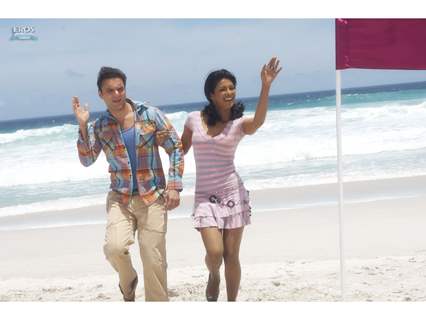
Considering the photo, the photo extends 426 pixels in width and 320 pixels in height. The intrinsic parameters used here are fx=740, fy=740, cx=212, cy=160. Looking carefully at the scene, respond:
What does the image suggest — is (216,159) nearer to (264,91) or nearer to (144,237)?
(264,91)

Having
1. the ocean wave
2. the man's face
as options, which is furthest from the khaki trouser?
the ocean wave

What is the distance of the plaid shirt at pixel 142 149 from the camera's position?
4824 mm

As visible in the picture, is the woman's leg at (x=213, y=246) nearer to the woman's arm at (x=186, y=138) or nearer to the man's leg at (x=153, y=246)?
the man's leg at (x=153, y=246)

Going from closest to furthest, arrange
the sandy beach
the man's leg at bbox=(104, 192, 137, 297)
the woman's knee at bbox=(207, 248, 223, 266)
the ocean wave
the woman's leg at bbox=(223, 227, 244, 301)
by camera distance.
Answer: the man's leg at bbox=(104, 192, 137, 297) < the woman's knee at bbox=(207, 248, 223, 266) < the woman's leg at bbox=(223, 227, 244, 301) < the sandy beach < the ocean wave

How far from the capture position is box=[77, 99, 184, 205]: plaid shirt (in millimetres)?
4824

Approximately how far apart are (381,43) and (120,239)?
7.25ft

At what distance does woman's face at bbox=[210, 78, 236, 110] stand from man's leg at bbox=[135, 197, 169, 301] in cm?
76

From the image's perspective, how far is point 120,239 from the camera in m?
4.75

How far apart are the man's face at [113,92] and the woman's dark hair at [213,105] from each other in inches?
22.8

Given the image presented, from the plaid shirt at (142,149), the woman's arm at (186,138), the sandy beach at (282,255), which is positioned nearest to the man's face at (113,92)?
the plaid shirt at (142,149)

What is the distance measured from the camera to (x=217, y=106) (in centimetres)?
500

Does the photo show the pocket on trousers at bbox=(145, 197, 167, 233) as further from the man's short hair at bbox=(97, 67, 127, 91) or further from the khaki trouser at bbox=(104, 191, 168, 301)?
the man's short hair at bbox=(97, 67, 127, 91)

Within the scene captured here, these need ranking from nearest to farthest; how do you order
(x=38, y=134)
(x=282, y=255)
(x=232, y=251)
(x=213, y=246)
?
(x=213, y=246), (x=232, y=251), (x=282, y=255), (x=38, y=134)

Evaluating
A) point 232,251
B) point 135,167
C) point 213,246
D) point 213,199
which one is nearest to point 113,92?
point 135,167
